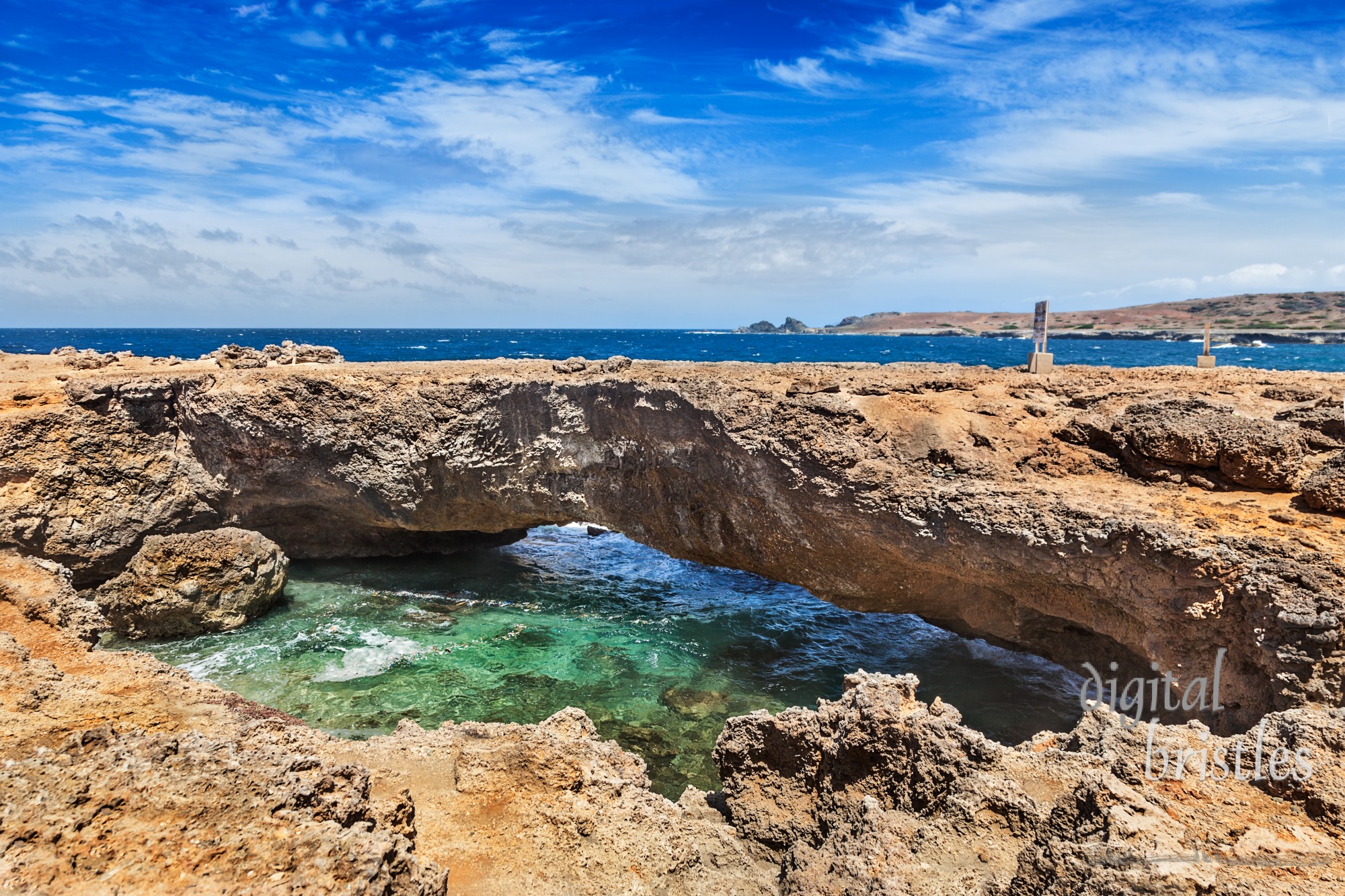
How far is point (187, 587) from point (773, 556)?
28.9 ft

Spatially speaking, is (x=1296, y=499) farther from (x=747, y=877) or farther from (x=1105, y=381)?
(x=747, y=877)

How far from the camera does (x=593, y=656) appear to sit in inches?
450

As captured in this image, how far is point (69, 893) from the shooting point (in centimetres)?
263

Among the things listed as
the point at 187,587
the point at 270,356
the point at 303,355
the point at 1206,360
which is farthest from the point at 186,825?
the point at 1206,360

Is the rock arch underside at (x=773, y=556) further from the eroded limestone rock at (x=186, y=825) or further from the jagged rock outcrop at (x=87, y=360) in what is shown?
the jagged rock outcrop at (x=87, y=360)

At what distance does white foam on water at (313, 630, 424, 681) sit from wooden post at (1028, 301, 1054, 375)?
1056 cm

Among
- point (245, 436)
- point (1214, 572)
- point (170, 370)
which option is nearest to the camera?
point (1214, 572)

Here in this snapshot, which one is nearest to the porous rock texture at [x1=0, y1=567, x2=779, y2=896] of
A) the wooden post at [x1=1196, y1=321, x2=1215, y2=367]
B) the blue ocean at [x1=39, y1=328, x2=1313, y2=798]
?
the blue ocean at [x1=39, y1=328, x2=1313, y2=798]

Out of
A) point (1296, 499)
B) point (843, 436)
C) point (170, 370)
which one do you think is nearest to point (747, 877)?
point (843, 436)

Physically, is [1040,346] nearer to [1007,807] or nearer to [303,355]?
[1007,807]

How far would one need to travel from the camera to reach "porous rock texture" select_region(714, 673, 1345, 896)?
3.46 metres

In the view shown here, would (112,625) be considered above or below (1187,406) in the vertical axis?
below

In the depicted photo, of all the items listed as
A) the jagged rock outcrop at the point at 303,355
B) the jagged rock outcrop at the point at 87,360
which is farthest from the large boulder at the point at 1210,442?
the jagged rock outcrop at the point at 87,360

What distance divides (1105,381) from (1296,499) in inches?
148
